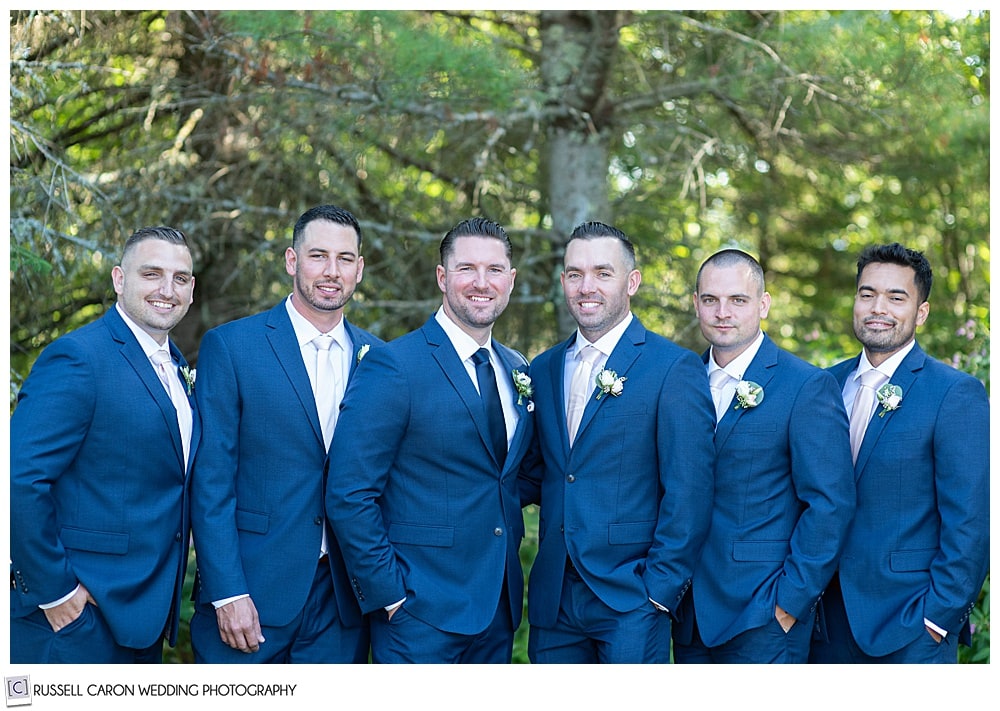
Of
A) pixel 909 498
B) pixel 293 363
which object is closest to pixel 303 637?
pixel 293 363

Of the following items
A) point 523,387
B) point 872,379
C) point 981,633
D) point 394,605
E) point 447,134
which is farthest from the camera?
point 447,134

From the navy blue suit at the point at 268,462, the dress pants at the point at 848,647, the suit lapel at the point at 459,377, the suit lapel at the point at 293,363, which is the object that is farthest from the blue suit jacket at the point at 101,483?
the dress pants at the point at 848,647

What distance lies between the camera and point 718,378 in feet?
13.7

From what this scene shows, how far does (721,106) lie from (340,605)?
5261 millimetres

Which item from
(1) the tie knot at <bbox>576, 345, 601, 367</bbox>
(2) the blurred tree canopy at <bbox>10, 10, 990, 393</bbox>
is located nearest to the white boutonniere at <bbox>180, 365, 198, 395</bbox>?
(1) the tie knot at <bbox>576, 345, 601, 367</bbox>

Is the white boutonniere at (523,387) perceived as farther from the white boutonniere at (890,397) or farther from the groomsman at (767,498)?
the white boutonniere at (890,397)

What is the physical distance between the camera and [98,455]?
3830 millimetres

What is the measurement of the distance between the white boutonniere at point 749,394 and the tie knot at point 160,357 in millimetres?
2176

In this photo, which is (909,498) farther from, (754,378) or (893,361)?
(754,378)

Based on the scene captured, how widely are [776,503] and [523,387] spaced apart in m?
1.05

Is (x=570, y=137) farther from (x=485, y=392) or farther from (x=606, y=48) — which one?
(x=485, y=392)

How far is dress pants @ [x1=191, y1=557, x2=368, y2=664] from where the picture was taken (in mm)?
4008

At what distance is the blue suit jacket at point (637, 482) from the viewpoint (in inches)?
153

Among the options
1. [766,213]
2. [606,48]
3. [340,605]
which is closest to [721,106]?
[606,48]
